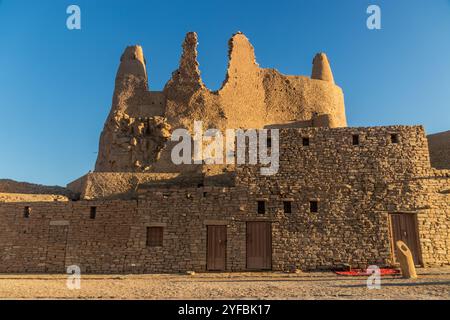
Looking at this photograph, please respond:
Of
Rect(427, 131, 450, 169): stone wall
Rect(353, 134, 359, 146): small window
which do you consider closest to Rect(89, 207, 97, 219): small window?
Rect(353, 134, 359, 146): small window

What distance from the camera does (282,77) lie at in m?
29.8

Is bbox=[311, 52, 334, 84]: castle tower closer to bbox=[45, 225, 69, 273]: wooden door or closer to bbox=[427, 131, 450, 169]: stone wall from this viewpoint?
bbox=[427, 131, 450, 169]: stone wall

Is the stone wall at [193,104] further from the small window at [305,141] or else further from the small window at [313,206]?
the small window at [313,206]

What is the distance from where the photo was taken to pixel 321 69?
34188 mm

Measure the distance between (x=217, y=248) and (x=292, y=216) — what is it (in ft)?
10.3

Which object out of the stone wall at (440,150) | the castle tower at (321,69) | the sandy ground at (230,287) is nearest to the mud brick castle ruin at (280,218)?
the sandy ground at (230,287)

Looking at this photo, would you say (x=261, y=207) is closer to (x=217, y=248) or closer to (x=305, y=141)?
(x=217, y=248)

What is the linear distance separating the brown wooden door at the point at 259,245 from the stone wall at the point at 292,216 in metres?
0.22

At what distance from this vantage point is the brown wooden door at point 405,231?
14809 mm

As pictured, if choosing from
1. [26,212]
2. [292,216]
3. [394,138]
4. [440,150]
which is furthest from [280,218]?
[440,150]

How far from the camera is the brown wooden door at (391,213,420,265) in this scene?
14.8m

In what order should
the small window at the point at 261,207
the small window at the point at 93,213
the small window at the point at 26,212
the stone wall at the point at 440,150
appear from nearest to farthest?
the small window at the point at 261,207 → the small window at the point at 93,213 → the small window at the point at 26,212 → the stone wall at the point at 440,150
